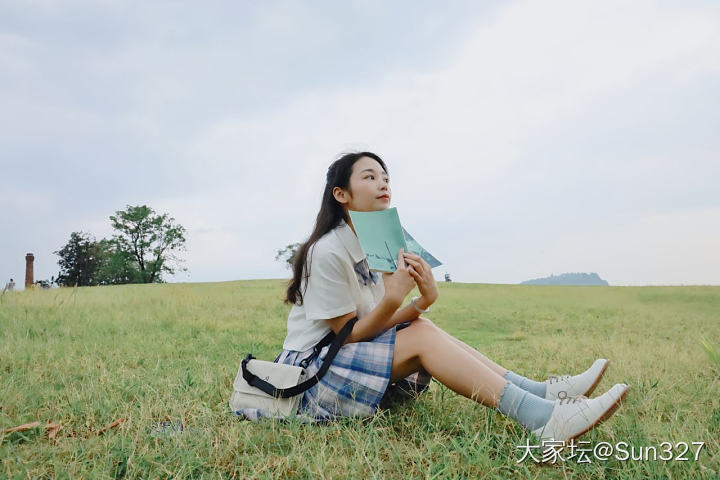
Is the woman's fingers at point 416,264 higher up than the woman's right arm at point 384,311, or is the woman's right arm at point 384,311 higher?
the woman's fingers at point 416,264

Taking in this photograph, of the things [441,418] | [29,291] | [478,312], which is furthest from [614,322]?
[29,291]

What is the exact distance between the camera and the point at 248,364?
9.47ft

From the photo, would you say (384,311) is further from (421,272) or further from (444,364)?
(444,364)

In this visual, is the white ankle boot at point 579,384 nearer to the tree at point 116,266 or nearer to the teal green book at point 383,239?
the teal green book at point 383,239

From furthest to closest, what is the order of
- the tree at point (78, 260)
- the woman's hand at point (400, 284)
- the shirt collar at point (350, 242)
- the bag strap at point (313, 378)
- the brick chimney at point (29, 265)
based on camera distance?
the tree at point (78, 260)
the brick chimney at point (29, 265)
the shirt collar at point (350, 242)
the bag strap at point (313, 378)
the woman's hand at point (400, 284)

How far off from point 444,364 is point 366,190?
1.04 meters

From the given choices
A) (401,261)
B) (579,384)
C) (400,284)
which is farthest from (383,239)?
(579,384)

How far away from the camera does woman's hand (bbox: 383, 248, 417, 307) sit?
2520 mm

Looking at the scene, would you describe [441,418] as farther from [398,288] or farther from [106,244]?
[106,244]

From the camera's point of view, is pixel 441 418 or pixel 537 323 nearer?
pixel 441 418

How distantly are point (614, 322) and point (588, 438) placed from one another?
7.93 metres

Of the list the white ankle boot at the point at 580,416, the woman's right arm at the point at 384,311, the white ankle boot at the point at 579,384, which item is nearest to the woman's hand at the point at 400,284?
the woman's right arm at the point at 384,311

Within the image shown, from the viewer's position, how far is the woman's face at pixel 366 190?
9.55 feet

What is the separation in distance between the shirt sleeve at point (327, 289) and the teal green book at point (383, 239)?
0.22 metres
